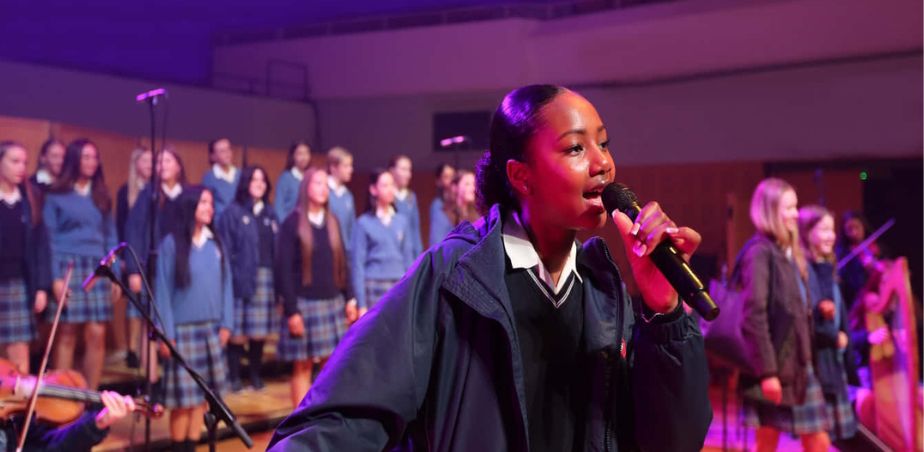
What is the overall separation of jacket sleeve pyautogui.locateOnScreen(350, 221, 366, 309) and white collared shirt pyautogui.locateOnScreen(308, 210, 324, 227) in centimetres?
35

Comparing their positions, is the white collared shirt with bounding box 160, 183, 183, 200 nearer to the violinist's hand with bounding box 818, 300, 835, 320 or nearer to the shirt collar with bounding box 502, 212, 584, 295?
the violinist's hand with bounding box 818, 300, 835, 320

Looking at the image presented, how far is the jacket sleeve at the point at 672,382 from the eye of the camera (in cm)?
138

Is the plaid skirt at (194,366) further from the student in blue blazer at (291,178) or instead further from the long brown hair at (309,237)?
the student in blue blazer at (291,178)

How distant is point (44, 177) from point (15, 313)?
1154 millimetres

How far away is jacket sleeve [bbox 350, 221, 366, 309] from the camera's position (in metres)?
5.87

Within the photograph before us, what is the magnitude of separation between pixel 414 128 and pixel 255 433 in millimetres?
6331

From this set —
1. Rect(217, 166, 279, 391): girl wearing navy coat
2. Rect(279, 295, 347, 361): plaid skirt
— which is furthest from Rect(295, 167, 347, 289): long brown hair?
Rect(217, 166, 279, 391): girl wearing navy coat

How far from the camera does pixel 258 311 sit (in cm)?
691

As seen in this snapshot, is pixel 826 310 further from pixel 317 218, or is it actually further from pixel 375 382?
pixel 375 382

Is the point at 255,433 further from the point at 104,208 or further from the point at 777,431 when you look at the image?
the point at 777,431

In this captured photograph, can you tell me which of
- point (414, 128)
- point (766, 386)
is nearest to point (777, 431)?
point (766, 386)

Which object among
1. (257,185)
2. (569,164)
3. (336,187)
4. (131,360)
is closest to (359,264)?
(336,187)

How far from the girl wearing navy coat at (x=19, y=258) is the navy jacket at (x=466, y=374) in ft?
14.9

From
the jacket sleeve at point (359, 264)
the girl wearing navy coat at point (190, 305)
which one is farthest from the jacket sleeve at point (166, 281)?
the jacket sleeve at point (359, 264)
